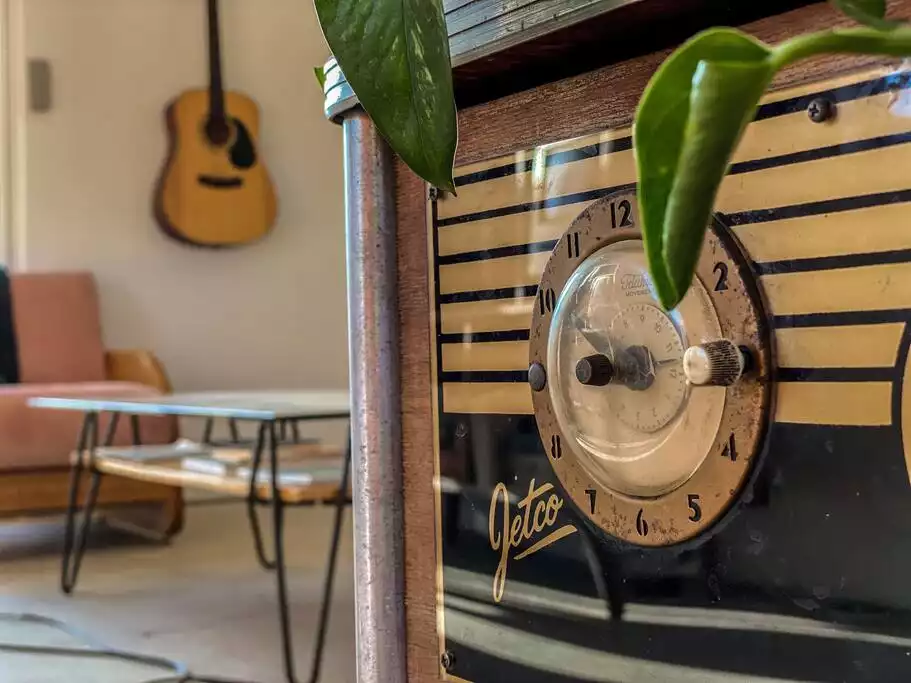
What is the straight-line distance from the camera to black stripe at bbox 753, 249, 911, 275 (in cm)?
45

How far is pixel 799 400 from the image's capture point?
18.9 inches

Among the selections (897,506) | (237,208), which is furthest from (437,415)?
(237,208)

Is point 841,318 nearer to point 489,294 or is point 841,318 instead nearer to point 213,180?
point 489,294

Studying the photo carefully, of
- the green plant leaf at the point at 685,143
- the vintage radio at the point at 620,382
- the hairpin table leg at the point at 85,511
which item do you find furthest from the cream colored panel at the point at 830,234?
the hairpin table leg at the point at 85,511

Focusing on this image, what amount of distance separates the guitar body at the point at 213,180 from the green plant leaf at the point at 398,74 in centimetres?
361

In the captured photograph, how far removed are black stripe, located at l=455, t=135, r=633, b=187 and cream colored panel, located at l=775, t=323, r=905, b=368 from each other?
142 millimetres

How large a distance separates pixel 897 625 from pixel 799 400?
0.11m

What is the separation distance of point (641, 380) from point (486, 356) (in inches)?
4.8

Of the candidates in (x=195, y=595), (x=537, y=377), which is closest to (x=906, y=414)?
(x=537, y=377)

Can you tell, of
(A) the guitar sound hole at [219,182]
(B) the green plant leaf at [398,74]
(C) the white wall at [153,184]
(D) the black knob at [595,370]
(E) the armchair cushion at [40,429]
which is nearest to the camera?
(B) the green plant leaf at [398,74]

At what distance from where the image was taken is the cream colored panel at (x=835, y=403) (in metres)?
0.45

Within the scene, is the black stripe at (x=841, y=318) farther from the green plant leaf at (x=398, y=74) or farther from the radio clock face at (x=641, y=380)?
the green plant leaf at (x=398, y=74)

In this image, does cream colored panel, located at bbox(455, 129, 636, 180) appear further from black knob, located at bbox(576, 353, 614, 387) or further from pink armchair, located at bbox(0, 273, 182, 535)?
pink armchair, located at bbox(0, 273, 182, 535)

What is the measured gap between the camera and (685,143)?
0.89 ft
